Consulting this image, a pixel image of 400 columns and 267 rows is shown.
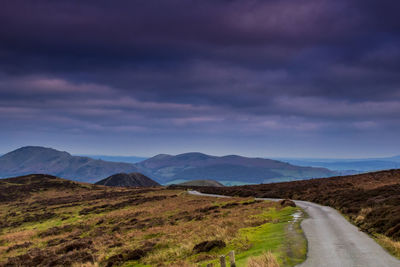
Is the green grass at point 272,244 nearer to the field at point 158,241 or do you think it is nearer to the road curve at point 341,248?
the field at point 158,241

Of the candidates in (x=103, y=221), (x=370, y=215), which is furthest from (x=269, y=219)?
(x=103, y=221)

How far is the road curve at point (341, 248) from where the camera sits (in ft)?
45.6

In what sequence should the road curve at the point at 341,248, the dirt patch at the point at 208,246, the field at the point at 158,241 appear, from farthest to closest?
the dirt patch at the point at 208,246 < the field at the point at 158,241 < the road curve at the point at 341,248

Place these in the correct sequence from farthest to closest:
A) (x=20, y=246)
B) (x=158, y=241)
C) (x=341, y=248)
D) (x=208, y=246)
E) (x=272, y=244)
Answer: (x=20, y=246), (x=158, y=241), (x=208, y=246), (x=272, y=244), (x=341, y=248)

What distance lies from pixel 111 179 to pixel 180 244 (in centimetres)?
18531

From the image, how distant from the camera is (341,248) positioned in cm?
1666

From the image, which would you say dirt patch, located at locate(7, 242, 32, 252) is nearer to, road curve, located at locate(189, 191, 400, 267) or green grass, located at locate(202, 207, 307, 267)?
green grass, located at locate(202, 207, 307, 267)

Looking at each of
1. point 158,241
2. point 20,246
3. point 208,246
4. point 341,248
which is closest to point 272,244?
point 341,248

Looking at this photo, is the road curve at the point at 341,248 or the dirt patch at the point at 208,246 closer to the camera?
the road curve at the point at 341,248

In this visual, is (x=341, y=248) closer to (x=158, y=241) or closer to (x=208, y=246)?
(x=208, y=246)

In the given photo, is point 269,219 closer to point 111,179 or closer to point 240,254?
point 240,254

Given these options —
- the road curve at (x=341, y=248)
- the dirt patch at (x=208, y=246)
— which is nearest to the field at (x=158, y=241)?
the dirt patch at (x=208, y=246)

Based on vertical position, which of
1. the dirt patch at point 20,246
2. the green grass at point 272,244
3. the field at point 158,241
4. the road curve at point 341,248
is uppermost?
the road curve at point 341,248

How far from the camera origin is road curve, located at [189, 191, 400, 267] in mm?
13891
